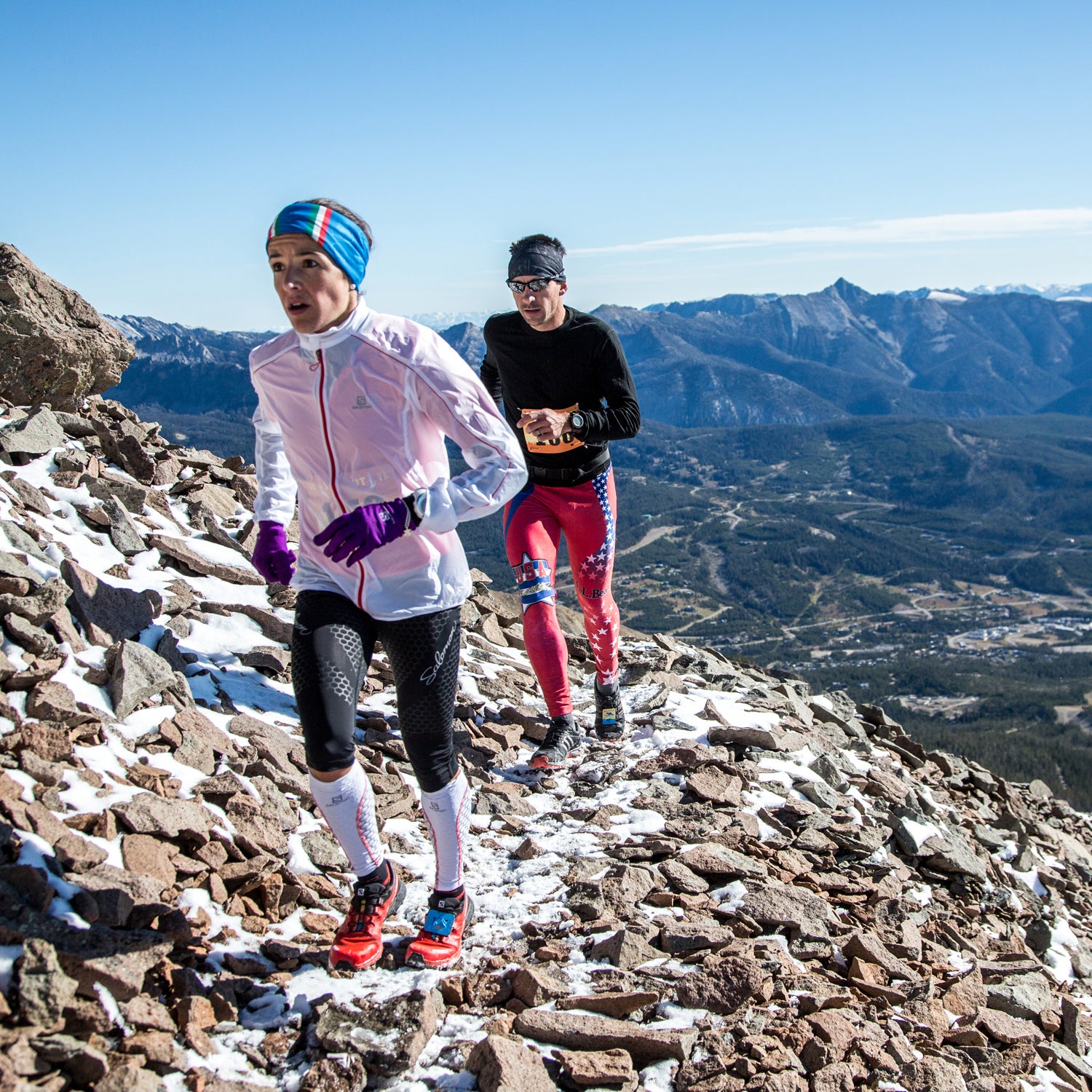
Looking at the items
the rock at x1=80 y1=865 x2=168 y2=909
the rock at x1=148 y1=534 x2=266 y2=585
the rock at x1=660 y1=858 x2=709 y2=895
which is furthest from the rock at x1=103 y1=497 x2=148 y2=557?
the rock at x1=660 y1=858 x2=709 y2=895

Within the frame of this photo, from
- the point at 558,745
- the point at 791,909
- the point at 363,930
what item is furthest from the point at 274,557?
the point at 558,745

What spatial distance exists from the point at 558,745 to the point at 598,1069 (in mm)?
3917

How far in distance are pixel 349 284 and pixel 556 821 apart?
13.7 feet

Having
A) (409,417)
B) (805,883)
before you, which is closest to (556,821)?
(805,883)

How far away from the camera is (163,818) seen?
4.78 metres

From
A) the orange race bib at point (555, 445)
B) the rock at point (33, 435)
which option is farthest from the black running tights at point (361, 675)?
the rock at point (33, 435)

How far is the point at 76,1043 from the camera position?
322 centimetres

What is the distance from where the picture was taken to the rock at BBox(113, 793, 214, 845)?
183 inches

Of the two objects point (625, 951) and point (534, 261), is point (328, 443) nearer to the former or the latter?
point (625, 951)

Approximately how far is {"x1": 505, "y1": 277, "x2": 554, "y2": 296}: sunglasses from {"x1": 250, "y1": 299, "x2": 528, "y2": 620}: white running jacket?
2.87 metres

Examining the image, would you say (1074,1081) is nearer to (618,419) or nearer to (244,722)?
(618,419)

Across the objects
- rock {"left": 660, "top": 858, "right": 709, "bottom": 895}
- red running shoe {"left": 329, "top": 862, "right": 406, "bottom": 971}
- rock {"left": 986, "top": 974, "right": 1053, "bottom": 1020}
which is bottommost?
rock {"left": 986, "top": 974, "right": 1053, "bottom": 1020}

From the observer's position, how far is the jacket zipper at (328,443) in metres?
4.04

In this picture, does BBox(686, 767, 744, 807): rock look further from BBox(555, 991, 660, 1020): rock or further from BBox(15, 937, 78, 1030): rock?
BBox(15, 937, 78, 1030): rock
